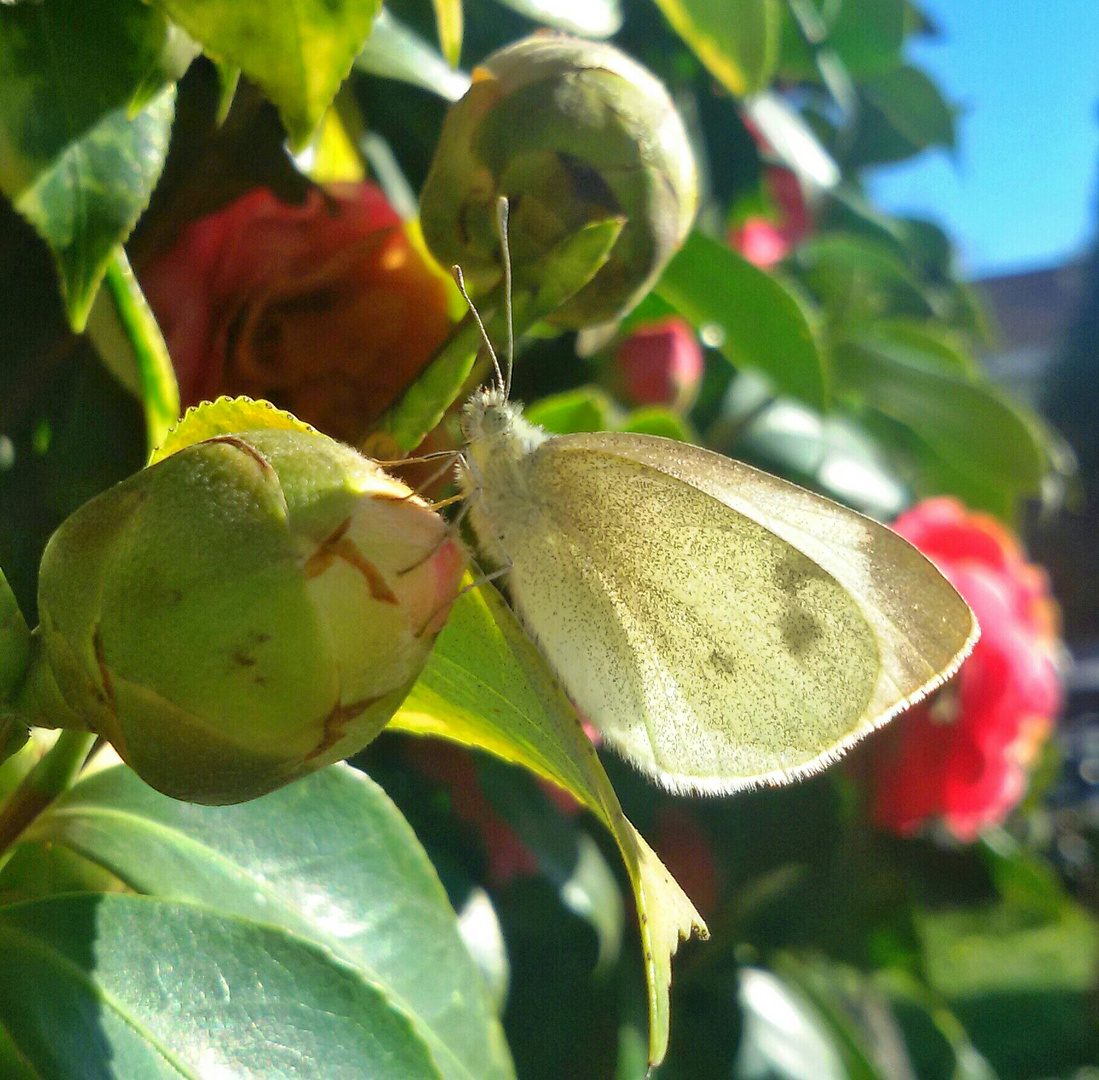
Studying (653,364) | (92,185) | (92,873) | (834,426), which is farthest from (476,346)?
(834,426)

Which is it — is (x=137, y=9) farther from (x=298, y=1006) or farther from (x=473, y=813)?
(x=473, y=813)

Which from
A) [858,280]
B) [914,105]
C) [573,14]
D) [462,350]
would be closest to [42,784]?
[462,350]

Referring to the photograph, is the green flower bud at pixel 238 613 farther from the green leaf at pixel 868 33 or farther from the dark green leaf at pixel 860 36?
the green leaf at pixel 868 33

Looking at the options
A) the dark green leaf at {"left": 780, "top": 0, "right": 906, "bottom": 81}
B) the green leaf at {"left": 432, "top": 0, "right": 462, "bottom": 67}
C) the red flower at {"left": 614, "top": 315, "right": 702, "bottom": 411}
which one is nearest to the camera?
the green leaf at {"left": 432, "top": 0, "right": 462, "bottom": 67}

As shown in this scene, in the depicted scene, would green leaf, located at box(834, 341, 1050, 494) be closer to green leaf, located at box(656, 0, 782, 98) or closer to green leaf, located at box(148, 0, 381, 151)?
green leaf, located at box(656, 0, 782, 98)

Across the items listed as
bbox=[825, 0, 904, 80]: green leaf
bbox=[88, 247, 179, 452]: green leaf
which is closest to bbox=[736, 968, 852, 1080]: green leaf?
bbox=[88, 247, 179, 452]: green leaf
